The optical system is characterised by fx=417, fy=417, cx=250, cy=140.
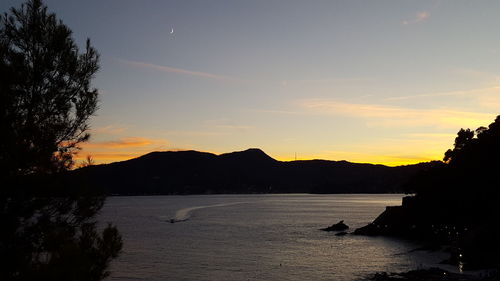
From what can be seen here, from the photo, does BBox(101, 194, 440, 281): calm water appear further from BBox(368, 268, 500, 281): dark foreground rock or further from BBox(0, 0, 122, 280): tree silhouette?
BBox(0, 0, 122, 280): tree silhouette

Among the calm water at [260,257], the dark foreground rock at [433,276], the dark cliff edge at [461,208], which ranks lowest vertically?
the calm water at [260,257]

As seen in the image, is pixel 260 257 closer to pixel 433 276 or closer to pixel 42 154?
pixel 433 276

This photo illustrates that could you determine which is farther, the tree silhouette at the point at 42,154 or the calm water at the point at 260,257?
the calm water at the point at 260,257

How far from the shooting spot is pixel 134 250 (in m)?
69.1

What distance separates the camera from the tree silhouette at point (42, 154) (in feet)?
40.7

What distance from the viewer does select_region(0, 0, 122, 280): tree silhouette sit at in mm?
12398

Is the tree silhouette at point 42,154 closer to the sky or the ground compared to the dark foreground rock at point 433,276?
closer to the sky

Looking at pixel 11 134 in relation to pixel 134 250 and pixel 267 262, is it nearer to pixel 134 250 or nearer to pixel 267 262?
pixel 267 262

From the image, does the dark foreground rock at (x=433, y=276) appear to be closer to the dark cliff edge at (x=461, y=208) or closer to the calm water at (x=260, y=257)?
the calm water at (x=260, y=257)

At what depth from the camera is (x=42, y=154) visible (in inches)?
514

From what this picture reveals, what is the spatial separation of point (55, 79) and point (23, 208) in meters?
4.35

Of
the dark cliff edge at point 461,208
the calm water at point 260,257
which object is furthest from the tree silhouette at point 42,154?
the dark cliff edge at point 461,208

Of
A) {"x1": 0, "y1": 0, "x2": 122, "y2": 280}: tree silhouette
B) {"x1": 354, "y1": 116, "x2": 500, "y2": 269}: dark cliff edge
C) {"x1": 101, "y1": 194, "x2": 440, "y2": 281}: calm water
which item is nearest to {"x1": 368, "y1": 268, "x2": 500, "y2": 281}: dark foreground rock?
{"x1": 101, "y1": 194, "x2": 440, "y2": 281}: calm water

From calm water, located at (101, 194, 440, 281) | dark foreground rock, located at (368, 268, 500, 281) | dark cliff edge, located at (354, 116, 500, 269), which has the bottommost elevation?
calm water, located at (101, 194, 440, 281)
